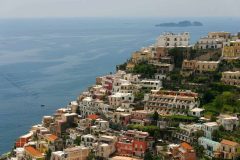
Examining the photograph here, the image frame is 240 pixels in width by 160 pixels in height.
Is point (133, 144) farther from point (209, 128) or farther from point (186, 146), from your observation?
point (209, 128)

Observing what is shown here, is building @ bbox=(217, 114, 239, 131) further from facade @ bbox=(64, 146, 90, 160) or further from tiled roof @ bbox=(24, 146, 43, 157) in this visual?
tiled roof @ bbox=(24, 146, 43, 157)

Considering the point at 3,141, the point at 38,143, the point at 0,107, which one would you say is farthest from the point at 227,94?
the point at 0,107

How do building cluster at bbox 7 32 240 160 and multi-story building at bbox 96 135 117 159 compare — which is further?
multi-story building at bbox 96 135 117 159

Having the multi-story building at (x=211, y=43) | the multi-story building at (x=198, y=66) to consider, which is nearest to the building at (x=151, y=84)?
the multi-story building at (x=198, y=66)

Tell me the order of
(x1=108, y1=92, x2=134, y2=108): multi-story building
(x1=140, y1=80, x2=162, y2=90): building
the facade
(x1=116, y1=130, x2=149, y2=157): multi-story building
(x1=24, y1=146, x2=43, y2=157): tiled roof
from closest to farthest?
the facade → (x1=116, y1=130, x2=149, y2=157): multi-story building → (x1=24, y1=146, x2=43, y2=157): tiled roof → (x1=108, y1=92, x2=134, y2=108): multi-story building → (x1=140, y1=80, x2=162, y2=90): building

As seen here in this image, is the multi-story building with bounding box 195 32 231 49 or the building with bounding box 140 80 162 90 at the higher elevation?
the multi-story building with bounding box 195 32 231 49

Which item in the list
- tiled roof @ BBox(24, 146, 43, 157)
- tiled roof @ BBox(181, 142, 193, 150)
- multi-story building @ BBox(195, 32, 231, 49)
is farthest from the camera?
multi-story building @ BBox(195, 32, 231, 49)

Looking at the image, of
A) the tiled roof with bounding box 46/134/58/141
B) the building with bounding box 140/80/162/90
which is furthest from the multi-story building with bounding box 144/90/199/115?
the tiled roof with bounding box 46/134/58/141
